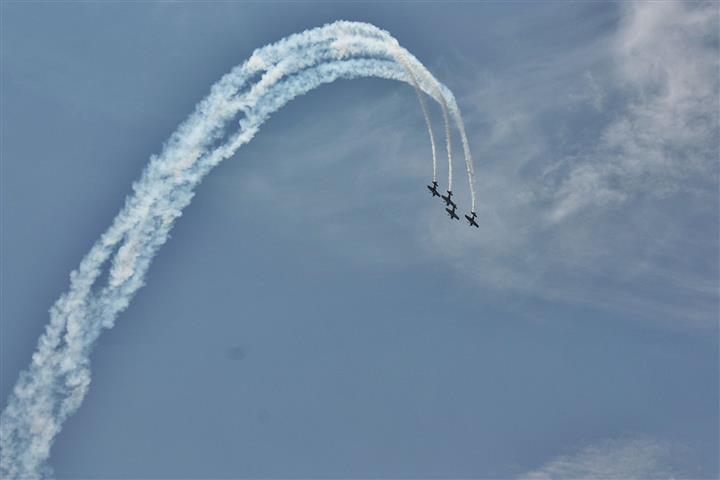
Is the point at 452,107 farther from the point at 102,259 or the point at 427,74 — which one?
the point at 102,259

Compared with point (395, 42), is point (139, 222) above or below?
below

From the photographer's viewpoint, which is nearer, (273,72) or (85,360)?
(273,72)

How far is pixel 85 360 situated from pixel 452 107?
145 feet

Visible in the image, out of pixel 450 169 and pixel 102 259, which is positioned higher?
pixel 450 169

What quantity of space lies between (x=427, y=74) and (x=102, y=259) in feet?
120

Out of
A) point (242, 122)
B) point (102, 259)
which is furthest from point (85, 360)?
point (242, 122)

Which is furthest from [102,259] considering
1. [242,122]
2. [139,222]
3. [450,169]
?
[450,169]

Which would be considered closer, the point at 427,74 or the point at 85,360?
the point at 427,74

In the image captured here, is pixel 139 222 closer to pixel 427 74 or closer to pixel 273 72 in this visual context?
pixel 273 72

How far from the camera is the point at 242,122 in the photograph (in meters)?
100

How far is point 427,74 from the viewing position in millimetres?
97625

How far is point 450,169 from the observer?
103625mm

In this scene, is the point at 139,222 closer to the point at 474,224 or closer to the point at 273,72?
the point at 273,72

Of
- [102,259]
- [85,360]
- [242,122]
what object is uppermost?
[242,122]
